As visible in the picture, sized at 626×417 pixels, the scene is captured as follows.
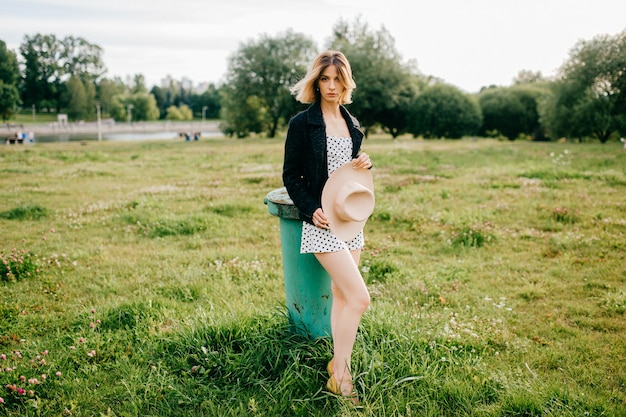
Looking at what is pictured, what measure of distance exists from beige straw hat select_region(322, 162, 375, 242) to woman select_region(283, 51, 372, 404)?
76 millimetres

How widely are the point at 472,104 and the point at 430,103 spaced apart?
19.9 ft

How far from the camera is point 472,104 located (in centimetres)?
5838

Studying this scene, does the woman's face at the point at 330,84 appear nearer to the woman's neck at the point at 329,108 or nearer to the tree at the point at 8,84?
the woman's neck at the point at 329,108

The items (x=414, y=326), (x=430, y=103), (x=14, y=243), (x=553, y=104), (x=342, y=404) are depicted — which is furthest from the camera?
(x=430, y=103)

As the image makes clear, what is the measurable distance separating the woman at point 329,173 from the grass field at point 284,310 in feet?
1.36

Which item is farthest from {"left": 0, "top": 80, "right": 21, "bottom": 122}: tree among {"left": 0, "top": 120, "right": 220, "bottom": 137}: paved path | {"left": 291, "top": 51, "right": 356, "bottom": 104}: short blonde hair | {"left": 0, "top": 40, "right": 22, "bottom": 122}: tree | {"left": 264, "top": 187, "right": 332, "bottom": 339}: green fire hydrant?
{"left": 291, "top": 51, "right": 356, "bottom": 104}: short blonde hair

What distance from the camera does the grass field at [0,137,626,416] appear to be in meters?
3.79

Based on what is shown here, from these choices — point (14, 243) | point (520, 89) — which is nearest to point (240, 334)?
point (14, 243)

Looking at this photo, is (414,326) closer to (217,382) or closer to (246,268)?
(217,382)

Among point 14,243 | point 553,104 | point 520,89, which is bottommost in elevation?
point 14,243

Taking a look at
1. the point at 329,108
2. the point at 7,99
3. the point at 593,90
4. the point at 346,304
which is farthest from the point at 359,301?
the point at 7,99

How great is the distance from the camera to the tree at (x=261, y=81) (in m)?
56.7

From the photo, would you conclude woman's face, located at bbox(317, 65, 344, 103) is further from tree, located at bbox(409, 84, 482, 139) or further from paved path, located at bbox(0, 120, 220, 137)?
paved path, located at bbox(0, 120, 220, 137)

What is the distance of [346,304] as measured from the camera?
12.0 feet
